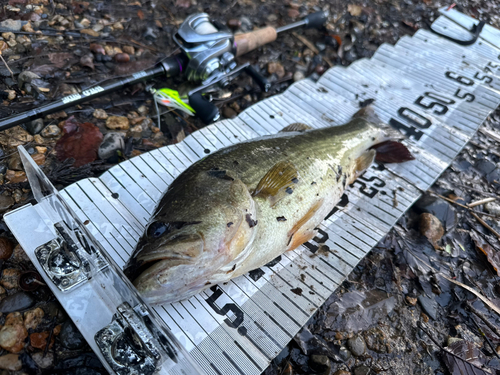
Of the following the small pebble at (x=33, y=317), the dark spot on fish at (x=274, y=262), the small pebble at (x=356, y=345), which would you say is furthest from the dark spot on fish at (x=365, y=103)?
the small pebble at (x=33, y=317)

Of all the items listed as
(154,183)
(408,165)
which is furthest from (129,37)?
(408,165)

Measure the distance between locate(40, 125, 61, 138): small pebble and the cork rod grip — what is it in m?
2.66

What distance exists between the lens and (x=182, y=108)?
4.06 metres

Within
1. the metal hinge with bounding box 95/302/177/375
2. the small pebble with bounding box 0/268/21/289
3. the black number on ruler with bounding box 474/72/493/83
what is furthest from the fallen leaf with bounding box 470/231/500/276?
the small pebble with bounding box 0/268/21/289

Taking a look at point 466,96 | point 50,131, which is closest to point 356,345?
point 50,131

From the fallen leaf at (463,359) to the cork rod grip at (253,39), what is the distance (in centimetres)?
445

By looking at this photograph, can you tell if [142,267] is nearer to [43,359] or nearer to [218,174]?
[218,174]

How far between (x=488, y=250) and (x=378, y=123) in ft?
6.59

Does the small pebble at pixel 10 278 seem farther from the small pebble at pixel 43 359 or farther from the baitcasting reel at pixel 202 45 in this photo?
the baitcasting reel at pixel 202 45

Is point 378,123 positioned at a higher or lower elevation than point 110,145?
lower

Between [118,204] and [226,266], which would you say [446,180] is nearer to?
[226,266]

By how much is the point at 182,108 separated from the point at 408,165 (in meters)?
3.10

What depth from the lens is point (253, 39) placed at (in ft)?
15.8

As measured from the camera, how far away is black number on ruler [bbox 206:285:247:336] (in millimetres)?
2583
